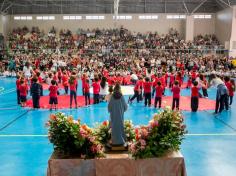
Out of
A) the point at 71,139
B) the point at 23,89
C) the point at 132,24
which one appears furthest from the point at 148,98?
the point at 132,24

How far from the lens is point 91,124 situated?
42.4 ft

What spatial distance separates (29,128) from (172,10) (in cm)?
3064

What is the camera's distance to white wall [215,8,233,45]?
34.4m

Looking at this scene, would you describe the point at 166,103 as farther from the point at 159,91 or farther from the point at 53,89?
the point at 53,89

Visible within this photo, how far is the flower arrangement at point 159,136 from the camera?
6.75 m

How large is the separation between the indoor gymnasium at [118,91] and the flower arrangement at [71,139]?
21 mm

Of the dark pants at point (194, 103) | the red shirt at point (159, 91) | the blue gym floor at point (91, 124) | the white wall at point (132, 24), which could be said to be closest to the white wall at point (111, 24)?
the white wall at point (132, 24)

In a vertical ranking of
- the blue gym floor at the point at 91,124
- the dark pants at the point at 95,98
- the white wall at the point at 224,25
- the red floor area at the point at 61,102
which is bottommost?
the blue gym floor at the point at 91,124

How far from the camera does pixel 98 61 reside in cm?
3209

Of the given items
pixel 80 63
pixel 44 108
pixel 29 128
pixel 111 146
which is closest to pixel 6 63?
pixel 80 63

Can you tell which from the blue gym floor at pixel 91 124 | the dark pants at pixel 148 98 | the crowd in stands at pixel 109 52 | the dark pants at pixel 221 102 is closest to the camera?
the blue gym floor at pixel 91 124

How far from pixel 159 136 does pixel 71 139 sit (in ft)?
5.95

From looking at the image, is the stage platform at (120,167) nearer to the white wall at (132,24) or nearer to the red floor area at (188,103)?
the red floor area at (188,103)

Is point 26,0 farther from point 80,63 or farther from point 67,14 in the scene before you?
point 80,63
